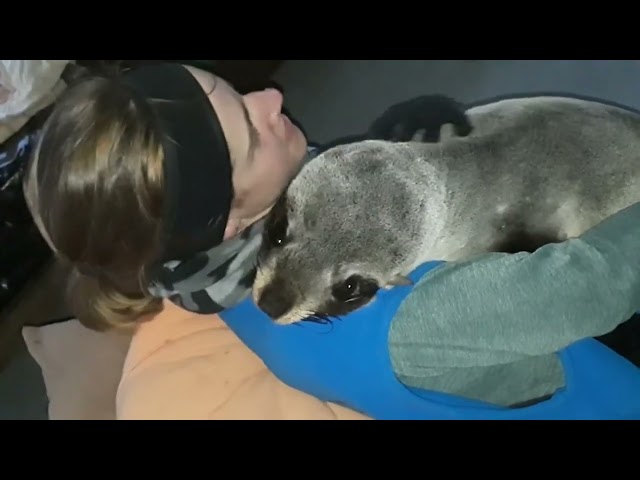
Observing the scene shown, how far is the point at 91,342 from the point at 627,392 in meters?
1.00

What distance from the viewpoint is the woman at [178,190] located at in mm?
937

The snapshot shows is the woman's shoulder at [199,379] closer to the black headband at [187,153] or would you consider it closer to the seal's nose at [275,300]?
the seal's nose at [275,300]

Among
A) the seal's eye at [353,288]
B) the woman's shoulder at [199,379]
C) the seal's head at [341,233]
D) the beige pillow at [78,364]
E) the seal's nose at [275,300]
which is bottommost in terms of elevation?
the beige pillow at [78,364]

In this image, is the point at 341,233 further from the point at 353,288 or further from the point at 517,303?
the point at 517,303

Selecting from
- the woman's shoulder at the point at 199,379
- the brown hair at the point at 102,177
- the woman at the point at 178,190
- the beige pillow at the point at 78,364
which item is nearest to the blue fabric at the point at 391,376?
the woman at the point at 178,190

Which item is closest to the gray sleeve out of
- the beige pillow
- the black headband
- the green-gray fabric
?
the green-gray fabric

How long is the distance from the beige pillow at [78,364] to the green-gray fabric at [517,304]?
2.28ft

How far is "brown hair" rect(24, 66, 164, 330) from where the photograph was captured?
94 cm

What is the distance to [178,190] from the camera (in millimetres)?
930

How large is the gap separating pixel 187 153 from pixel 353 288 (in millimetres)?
283

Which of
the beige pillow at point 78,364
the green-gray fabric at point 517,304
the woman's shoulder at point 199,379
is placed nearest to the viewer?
the green-gray fabric at point 517,304

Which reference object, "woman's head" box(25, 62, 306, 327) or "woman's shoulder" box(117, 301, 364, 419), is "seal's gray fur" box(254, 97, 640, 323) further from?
"woman's shoulder" box(117, 301, 364, 419)

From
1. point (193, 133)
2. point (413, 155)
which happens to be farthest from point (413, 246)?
point (193, 133)

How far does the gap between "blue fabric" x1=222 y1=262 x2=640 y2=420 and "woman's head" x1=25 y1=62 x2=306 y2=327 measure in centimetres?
22
